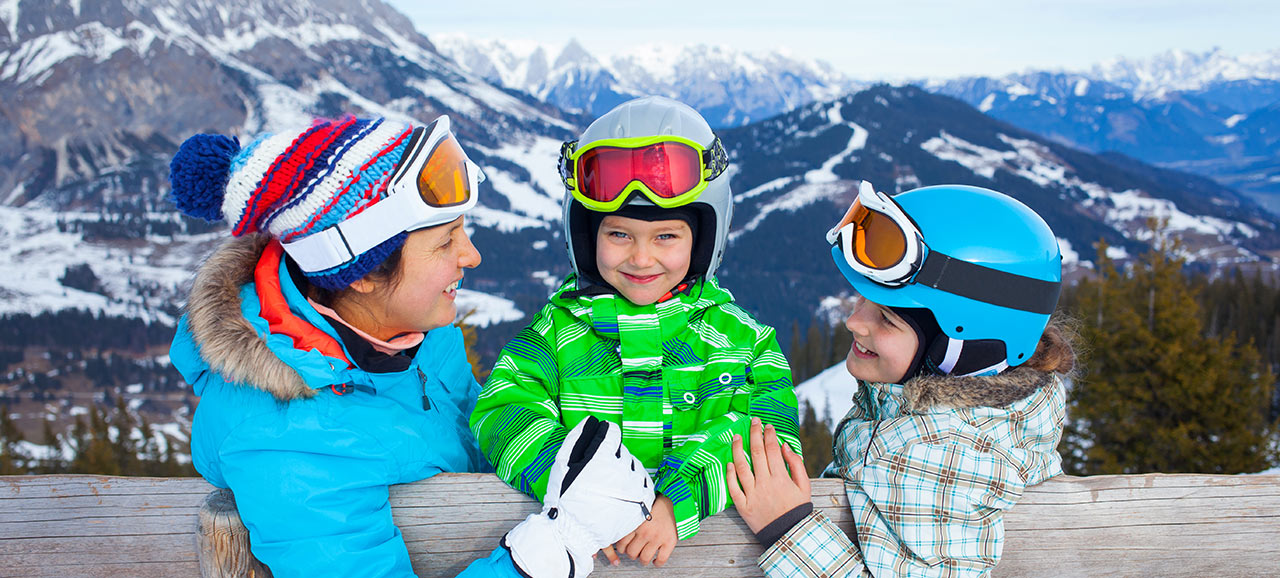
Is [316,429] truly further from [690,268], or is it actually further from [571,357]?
[690,268]

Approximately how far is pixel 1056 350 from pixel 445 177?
2476mm

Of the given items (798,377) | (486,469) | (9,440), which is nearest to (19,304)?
(9,440)

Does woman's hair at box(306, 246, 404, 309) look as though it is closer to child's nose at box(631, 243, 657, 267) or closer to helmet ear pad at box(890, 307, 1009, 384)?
child's nose at box(631, 243, 657, 267)

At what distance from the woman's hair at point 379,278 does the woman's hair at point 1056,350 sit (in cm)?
246

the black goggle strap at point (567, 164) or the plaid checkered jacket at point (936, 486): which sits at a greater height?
the black goggle strap at point (567, 164)

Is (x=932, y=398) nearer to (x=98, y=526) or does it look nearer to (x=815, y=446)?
(x=98, y=526)

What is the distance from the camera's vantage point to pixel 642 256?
315cm

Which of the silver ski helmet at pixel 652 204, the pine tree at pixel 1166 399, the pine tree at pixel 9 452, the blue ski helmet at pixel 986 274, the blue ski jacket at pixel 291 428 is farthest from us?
the pine tree at pixel 9 452

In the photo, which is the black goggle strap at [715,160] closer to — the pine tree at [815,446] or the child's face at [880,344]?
the child's face at [880,344]

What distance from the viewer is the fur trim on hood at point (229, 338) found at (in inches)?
91.2

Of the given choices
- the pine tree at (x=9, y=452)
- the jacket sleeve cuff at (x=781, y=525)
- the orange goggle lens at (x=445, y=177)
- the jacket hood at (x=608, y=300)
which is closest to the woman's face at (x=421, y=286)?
the orange goggle lens at (x=445, y=177)

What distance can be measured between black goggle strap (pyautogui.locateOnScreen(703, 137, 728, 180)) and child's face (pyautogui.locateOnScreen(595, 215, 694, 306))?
314 mm

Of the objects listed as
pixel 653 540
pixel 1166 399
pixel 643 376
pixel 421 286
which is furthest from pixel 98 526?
pixel 1166 399

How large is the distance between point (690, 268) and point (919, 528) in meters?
1.54
